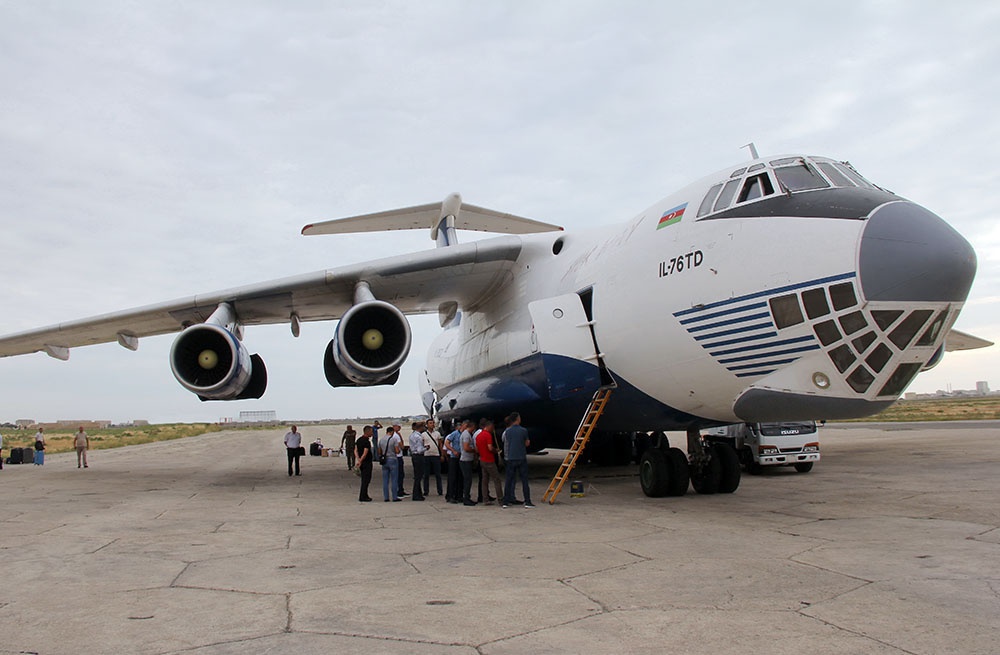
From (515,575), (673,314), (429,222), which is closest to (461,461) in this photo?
(673,314)

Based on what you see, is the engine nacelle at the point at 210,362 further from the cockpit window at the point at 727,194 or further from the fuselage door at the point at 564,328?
the cockpit window at the point at 727,194

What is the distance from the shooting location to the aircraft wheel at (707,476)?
29.6 feet

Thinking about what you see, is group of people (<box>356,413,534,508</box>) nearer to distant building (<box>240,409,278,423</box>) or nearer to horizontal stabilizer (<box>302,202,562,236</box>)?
horizontal stabilizer (<box>302,202,562,236</box>)

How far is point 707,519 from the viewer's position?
7.06m

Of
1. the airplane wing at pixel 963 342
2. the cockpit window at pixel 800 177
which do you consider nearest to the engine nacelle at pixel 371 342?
the cockpit window at pixel 800 177

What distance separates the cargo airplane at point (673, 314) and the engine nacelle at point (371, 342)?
2cm

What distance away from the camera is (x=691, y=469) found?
9234 millimetres

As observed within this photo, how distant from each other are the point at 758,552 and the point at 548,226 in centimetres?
1082

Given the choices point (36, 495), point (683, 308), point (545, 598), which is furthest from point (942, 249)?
point (36, 495)

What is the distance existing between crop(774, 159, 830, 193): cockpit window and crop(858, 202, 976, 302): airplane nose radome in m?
0.90

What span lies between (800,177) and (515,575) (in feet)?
14.6

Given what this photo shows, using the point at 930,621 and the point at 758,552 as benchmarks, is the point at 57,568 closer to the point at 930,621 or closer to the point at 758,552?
the point at 758,552

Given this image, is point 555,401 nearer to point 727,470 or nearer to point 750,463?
point 727,470

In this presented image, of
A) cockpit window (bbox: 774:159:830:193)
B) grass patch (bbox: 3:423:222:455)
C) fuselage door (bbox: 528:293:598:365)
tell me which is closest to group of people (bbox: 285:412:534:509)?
fuselage door (bbox: 528:293:598:365)
